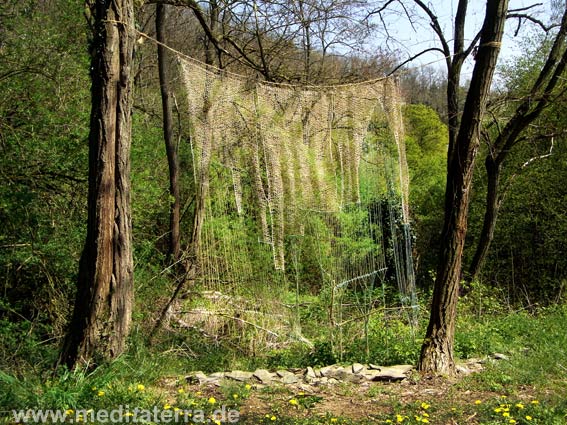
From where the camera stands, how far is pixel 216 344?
5.38 metres

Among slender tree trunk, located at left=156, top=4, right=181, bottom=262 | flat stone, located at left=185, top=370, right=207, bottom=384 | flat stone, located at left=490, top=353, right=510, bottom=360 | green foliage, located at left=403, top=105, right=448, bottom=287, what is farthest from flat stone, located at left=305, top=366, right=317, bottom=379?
green foliage, located at left=403, top=105, right=448, bottom=287

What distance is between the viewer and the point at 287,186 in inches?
187

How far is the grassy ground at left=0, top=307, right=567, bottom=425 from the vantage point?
10.5ft

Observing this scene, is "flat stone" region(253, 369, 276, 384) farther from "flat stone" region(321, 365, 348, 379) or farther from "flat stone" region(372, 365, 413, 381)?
"flat stone" region(372, 365, 413, 381)

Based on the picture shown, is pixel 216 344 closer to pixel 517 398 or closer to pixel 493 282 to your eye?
pixel 517 398

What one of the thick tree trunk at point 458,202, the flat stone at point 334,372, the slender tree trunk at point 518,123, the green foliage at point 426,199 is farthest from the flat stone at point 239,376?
the green foliage at point 426,199

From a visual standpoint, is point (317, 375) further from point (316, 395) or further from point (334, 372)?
point (316, 395)

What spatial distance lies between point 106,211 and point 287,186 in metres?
1.52

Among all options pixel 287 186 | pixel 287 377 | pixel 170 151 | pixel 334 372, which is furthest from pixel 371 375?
pixel 170 151

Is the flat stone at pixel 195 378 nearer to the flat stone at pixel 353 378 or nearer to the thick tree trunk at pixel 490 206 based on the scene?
the flat stone at pixel 353 378

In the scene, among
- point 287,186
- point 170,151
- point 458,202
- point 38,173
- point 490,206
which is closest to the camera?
point 458,202

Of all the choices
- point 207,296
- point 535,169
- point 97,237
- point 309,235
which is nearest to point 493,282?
point 535,169

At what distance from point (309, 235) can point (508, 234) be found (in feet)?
22.9

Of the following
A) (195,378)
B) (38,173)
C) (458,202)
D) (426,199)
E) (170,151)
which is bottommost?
(195,378)
